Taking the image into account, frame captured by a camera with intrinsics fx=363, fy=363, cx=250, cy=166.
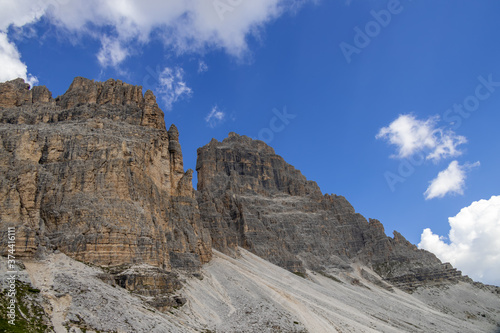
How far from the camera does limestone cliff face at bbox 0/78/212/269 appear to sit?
2122 inches

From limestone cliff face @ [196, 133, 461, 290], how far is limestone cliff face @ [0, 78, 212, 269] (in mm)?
34130

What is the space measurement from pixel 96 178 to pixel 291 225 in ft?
368

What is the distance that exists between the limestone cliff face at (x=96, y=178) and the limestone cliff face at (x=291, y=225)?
3413 cm

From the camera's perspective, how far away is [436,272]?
5827 inches

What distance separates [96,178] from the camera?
201 ft

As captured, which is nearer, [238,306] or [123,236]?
[123,236]

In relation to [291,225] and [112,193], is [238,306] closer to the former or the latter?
[112,193]

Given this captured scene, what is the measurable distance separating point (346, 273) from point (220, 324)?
325 ft
